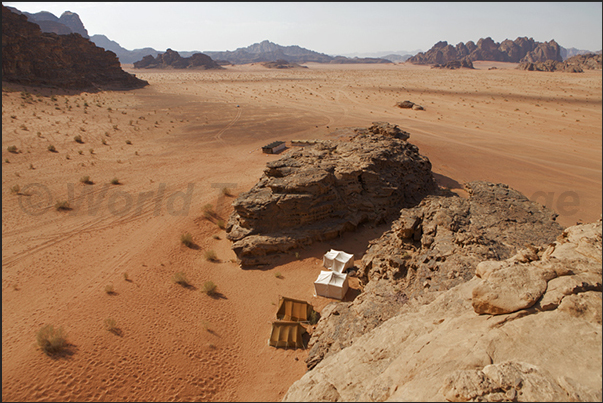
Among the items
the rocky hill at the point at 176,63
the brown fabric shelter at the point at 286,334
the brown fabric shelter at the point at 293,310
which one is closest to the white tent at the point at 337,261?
the brown fabric shelter at the point at 293,310

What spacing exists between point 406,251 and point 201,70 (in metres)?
118

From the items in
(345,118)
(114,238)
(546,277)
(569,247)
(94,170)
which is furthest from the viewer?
(345,118)

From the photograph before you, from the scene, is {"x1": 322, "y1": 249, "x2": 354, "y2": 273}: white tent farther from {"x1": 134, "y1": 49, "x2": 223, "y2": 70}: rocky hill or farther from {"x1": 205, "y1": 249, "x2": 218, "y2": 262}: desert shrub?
{"x1": 134, "y1": 49, "x2": 223, "y2": 70}: rocky hill

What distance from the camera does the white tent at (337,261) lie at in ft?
40.1

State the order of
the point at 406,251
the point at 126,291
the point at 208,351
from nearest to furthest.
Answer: the point at 208,351
the point at 406,251
the point at 126,291

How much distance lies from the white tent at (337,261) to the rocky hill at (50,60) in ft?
185

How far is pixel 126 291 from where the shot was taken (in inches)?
437

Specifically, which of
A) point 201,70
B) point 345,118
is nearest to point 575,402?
point 345,118

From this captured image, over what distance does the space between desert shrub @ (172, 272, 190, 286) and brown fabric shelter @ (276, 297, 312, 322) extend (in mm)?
4040

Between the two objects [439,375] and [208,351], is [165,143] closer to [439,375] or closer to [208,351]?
[208,351]

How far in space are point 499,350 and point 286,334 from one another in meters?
6.60

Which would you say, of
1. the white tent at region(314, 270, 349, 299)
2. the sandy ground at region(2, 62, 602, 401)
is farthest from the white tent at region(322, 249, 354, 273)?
the white tent at region(314, 270, 349, 299)

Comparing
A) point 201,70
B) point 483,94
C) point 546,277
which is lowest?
point 546,277

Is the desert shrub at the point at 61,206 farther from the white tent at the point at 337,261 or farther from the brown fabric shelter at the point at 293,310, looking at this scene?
the white tent at the point at 337,261
